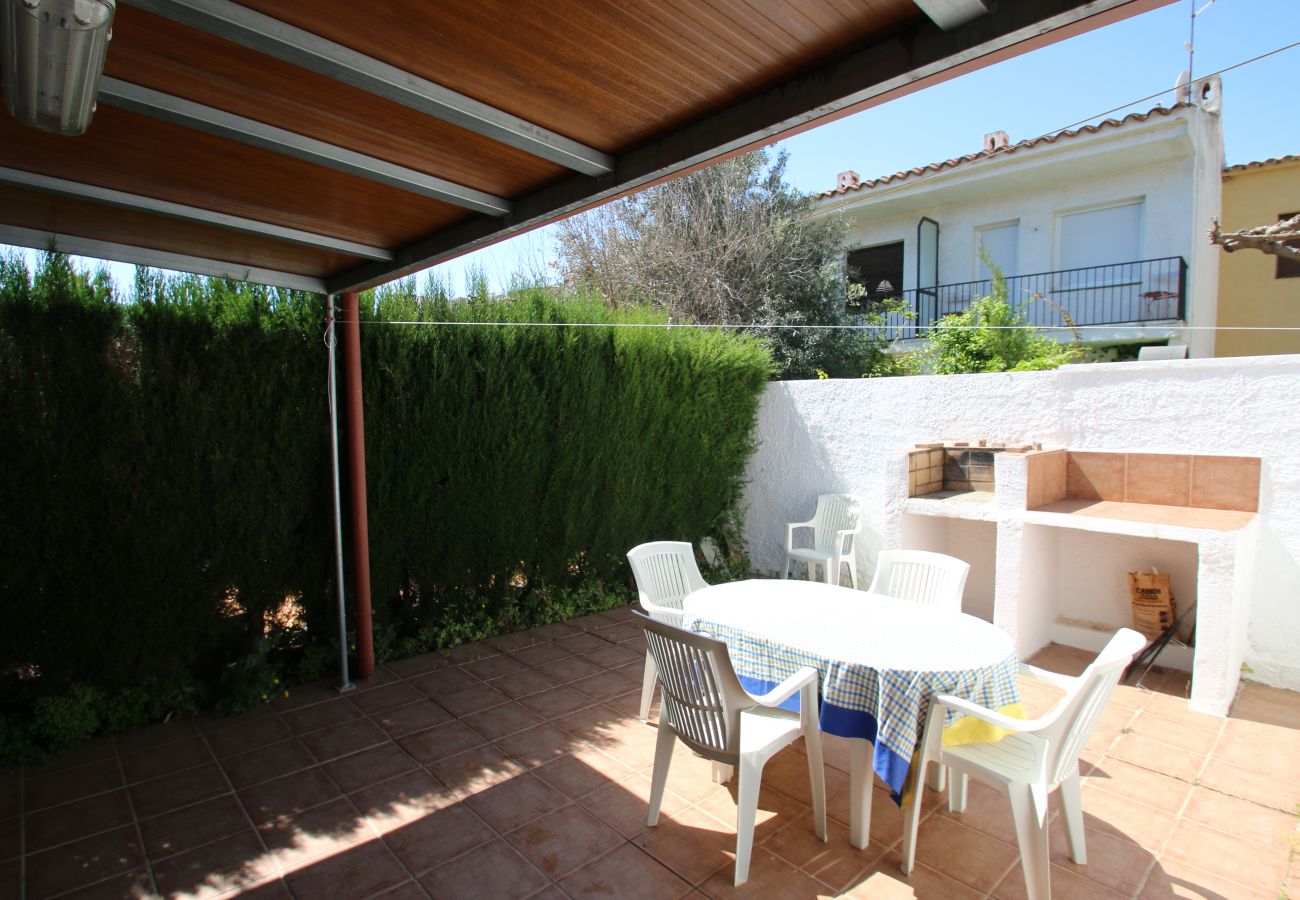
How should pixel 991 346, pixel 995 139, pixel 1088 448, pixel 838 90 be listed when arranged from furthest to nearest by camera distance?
pixel 995 139
pixel 991 346
pixel 1088 448
pixel 838 90

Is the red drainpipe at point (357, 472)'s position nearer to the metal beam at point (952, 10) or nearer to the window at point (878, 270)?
the metal beam at point (952, 10)

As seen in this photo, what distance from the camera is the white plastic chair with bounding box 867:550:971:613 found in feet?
14.2

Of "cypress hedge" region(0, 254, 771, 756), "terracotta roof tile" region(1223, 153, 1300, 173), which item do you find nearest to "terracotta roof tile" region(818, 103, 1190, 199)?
"terracotta roof tile" region(1223, 153, 1300, 173)

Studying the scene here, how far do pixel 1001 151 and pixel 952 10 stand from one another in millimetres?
10307

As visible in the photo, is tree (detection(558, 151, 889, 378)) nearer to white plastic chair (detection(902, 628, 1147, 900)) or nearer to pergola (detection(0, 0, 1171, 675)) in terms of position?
pergola (detection(0, 0, 1171, 675))

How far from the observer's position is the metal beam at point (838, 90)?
5.09 ft

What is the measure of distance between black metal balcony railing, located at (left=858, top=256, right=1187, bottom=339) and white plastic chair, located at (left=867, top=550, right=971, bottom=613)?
5.57 metres

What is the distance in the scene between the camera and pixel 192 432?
4.59 m

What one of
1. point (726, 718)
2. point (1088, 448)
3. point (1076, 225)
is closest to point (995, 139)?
point (1076, 225)

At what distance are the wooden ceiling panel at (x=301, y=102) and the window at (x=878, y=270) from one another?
10.5 m

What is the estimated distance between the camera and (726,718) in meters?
3.01

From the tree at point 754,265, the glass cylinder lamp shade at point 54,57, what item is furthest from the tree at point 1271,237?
the glass cylinder lamp shade at point 54,57

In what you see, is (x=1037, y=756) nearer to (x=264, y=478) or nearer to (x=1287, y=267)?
(x=264, y=478)

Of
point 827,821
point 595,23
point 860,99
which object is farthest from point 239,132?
point 827,821
